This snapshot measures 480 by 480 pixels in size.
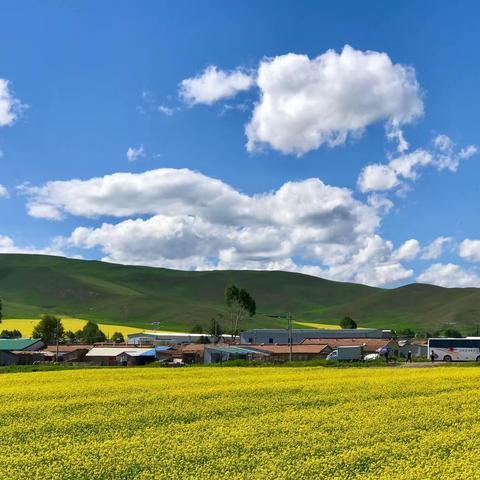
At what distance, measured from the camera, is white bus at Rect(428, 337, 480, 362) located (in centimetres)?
10156

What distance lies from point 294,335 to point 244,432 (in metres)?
158

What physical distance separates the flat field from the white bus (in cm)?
6588

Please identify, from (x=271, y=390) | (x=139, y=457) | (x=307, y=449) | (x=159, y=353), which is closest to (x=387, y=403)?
(x=271, y=390)

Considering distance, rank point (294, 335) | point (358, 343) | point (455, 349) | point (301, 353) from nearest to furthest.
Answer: point (455, 349) < point (301, 353) < point (358, 343) < point (294, 335)

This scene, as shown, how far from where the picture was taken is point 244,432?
25.9 meters

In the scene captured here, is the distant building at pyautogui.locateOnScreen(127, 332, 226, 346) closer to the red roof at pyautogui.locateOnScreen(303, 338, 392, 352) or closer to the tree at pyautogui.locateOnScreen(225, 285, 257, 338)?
the tree at pyautogui.locateOnScreen(225, 285, 257, 338)

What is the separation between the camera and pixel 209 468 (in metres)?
21.4

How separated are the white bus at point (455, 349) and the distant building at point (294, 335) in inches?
2451

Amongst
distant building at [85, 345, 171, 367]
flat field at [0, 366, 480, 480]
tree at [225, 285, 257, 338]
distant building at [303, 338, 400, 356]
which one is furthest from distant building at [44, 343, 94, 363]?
flat field at [0, 366, 480, 480]

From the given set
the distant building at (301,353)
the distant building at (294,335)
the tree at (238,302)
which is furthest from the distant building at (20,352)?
the distant building at (294,335)

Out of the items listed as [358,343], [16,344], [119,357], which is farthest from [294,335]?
[16,344]

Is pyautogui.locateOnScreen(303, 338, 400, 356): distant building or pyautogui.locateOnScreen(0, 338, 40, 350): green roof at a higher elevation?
pyautogui.locateOnScreen(0, 338, 40, 350): green roof

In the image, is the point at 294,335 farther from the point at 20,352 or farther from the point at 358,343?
the point at 20,352

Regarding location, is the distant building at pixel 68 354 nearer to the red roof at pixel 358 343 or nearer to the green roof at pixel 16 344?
the green roof at pixel 16 344
